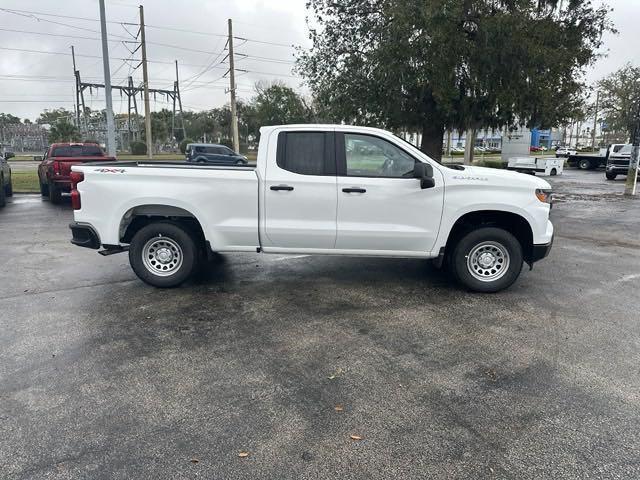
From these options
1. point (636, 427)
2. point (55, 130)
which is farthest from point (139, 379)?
point (55, 130)

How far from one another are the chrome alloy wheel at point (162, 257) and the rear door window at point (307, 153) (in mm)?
1665

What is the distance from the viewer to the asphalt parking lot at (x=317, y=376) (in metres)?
2.72

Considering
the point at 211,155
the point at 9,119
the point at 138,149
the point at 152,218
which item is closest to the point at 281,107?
the point at 138,149

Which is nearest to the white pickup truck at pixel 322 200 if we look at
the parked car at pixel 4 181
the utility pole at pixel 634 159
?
the parked car at pixel 4 181

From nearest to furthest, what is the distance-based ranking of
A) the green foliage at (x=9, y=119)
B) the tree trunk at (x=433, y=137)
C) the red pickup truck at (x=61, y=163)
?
the red pickup truck at (x=61, y=163) < the tree trunk at (x=433, y=137) < the green foliage at (x=9, y=119)

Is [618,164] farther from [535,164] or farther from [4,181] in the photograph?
[4,181]

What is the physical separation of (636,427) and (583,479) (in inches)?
30.6

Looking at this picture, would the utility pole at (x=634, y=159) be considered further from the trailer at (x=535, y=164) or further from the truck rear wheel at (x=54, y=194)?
the truck rear wheel at (x=54, y=194)

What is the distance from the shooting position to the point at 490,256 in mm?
5680

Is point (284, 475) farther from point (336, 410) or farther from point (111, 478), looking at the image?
point (111, 478)

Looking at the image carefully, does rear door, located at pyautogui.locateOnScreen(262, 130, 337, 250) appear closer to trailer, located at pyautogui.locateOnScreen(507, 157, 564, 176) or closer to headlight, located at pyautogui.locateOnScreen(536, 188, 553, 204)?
headlight, located at pyautogui.locateOnScreen(536, 188, 553, 204)

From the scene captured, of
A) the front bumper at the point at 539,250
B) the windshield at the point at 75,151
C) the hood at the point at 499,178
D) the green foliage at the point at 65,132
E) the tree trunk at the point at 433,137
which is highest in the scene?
the green foliage at the point at 65,132

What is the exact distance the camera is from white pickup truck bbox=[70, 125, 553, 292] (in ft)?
17.7

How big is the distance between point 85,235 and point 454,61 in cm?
1192
